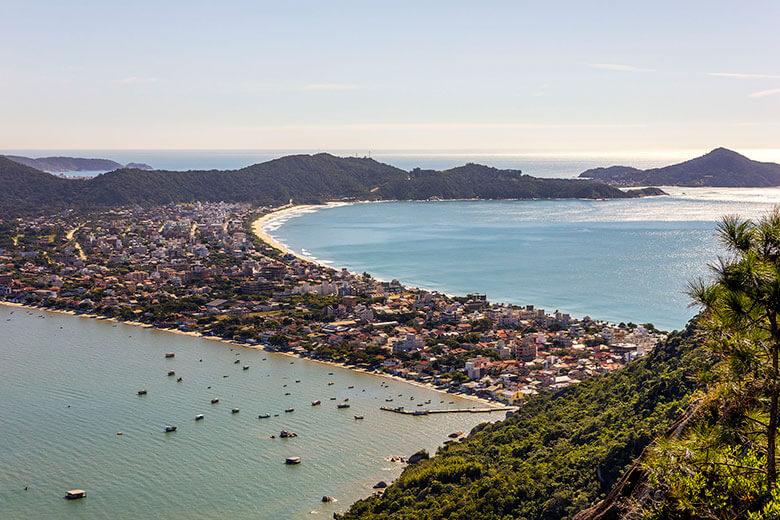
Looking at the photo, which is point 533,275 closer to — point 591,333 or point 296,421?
point 591,333

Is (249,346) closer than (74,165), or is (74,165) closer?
(249,346)

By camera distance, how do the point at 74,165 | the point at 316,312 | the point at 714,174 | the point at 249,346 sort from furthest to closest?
1. the point at 74,165
2. the point at 714,174
3. the point at 316,312
4. the point at 249,346

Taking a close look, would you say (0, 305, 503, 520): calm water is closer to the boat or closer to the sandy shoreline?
the boat

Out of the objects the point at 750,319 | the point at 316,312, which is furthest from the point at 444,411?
the point at 750,319

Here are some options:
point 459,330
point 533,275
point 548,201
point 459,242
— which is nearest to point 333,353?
point 459,330

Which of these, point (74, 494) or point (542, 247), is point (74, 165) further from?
point (74, 494)

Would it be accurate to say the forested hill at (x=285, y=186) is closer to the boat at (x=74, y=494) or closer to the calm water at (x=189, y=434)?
the calm water at (x=189, y=434)

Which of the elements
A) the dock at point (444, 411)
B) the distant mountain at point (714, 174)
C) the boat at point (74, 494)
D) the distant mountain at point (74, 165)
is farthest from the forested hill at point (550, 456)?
the distant mountain at point (74, 165)
